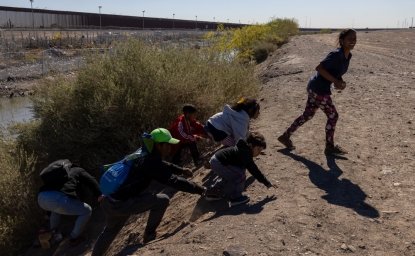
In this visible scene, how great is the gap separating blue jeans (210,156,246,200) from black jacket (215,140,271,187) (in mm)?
51

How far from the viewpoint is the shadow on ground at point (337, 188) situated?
15.9ft

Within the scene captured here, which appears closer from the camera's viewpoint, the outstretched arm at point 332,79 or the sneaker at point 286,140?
the outstretched arm at point 332,79

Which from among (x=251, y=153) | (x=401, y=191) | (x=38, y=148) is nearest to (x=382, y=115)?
(x=401, y=191)

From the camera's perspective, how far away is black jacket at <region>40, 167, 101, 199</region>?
20.4 ft

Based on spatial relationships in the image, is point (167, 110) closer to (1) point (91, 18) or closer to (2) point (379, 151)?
(2) point (379, 151)

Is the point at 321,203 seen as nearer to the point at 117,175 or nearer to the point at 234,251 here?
the point at 234,251

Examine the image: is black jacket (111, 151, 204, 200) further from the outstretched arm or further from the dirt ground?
the outstretched arm

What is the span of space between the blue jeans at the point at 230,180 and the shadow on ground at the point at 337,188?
88 centimetres

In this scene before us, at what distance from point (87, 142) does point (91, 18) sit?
93.2 meters

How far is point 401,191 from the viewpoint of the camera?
529 centimetres

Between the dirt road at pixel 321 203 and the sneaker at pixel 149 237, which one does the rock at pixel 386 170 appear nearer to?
the dirt road at pixel 321 203

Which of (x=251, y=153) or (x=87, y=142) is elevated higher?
(x=251, y=153)

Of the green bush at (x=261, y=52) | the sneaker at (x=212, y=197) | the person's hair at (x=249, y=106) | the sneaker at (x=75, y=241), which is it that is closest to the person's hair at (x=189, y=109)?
the person's hair at (x=249, y=106)

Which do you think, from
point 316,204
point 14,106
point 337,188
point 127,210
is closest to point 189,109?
point 127,210
